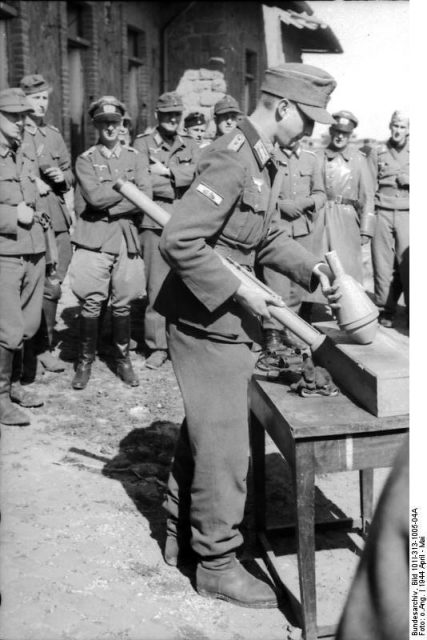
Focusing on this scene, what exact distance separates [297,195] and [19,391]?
10.6 ft

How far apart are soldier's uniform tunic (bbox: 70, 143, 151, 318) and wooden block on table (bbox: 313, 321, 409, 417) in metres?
2.92

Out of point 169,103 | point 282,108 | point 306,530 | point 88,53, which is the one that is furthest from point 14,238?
point 88,53

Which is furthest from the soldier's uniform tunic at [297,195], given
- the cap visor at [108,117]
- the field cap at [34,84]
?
the field cap at [34,84]

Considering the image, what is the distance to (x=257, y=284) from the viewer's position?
2.92 metres

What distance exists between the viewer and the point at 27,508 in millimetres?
3814

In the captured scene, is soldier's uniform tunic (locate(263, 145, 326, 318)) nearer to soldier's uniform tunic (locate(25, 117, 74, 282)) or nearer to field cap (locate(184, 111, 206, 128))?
field cap (locate(184, 111, 206, 128))

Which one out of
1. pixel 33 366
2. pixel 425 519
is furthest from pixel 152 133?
pixel 425 519

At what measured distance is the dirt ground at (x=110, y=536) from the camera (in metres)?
2.97

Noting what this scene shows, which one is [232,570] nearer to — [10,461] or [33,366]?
[10,461]

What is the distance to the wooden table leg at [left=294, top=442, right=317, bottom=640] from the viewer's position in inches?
104

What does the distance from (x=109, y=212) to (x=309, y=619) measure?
3.81 m

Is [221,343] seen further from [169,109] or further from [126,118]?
[126,118]

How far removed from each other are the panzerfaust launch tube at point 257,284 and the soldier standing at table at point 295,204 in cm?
352

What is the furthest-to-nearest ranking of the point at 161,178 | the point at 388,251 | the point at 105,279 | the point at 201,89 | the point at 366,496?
the point at 201,89 < the point at 388,251 < the point at 161,178 < the point at 105,279 < the point at 366,496
